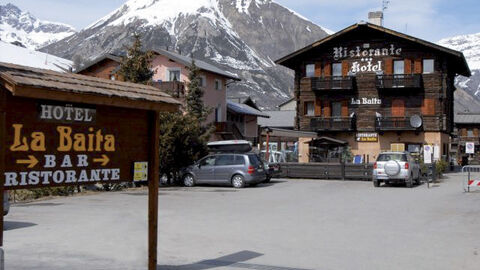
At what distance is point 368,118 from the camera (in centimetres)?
4816

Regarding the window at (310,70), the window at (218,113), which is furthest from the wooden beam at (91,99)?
the window at (218,113)

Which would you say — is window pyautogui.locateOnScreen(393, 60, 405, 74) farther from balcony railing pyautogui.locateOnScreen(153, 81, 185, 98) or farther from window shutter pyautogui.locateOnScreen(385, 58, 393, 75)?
balcony railing pyautogui.locateOnScreen(153, 81, 185, 98)

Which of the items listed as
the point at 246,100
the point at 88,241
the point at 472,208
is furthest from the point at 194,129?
the point at 246,100

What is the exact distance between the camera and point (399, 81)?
4581cm

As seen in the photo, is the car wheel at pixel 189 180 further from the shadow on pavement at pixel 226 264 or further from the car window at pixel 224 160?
the shadow on pavement at pixel 226 264

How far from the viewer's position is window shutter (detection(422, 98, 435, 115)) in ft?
150

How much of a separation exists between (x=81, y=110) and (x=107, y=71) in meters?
43.9

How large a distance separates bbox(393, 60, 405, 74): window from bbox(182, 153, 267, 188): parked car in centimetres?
2252

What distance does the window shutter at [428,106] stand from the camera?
150 feet

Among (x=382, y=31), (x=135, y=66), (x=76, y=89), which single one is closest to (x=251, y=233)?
(x=76, y=89)

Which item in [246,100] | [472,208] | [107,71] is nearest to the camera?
[472,208]

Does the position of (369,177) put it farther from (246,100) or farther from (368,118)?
(246,100)

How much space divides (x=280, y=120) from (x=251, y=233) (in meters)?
70.7

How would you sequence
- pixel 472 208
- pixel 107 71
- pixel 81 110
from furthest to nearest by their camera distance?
pixel 107 71 → pixel 472 208 → pixel 81 110
